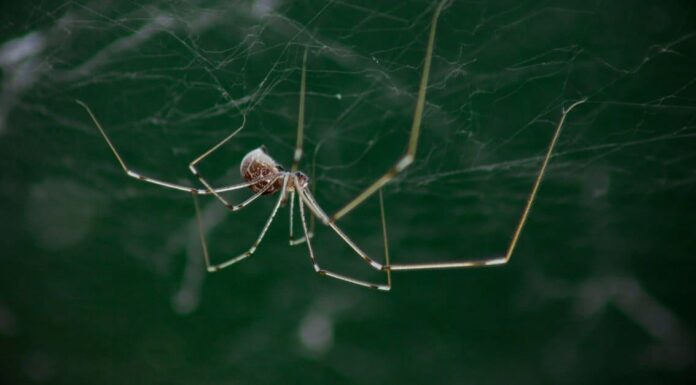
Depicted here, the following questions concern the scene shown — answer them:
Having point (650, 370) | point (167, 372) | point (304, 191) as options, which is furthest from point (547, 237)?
point (167, 372)

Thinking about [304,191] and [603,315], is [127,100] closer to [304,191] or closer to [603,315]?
[304,191]

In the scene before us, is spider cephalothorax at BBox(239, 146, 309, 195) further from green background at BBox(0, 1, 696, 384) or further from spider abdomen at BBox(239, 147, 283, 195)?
green background at BBox(0, 1, 696, 384)

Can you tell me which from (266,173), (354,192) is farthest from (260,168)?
(354,192)

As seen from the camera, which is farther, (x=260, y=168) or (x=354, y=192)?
(x=354, y=192)

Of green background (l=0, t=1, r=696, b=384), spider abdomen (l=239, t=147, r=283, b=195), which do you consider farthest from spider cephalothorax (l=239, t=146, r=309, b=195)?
green background (l=0, t=1, r=696, b=384)

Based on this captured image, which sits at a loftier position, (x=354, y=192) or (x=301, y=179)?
(x=301, y=179)

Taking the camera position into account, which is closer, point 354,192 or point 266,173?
point 266,173

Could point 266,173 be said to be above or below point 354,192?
above

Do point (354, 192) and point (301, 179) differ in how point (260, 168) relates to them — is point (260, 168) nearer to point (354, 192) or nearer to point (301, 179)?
point (301, 179)

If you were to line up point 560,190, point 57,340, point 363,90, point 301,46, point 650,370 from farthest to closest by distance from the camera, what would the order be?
point 57,340 < point 650,370 < point 560,190 < point 363,90 < point 301,46

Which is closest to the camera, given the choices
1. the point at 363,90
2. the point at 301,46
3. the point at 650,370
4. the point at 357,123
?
the point at 301,46
